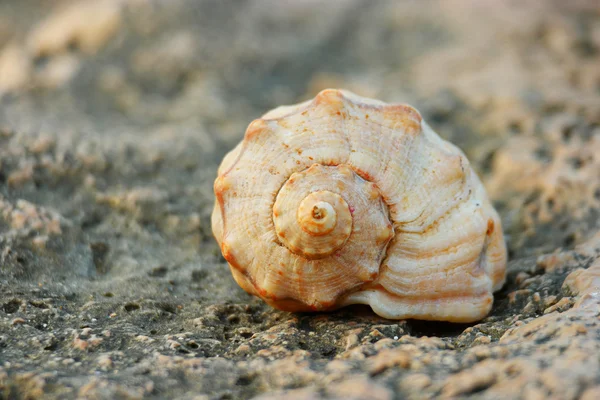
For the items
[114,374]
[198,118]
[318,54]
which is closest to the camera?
[114,374]

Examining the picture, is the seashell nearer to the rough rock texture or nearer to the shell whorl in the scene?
the shell whorl

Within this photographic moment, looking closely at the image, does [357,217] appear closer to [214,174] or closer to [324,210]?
[324,210]

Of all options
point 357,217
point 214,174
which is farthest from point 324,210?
point 214,174

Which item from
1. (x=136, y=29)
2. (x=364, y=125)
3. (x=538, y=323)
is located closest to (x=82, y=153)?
(x=136, y=29)

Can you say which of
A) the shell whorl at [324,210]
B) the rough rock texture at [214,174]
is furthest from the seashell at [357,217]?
the rough rock texture at [214,174]

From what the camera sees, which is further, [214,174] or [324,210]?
[214,174]

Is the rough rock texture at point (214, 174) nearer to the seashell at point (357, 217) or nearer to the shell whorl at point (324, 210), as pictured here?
the seashell at point (357, 217)

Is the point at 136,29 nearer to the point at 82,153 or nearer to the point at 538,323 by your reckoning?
the point at 82,153
